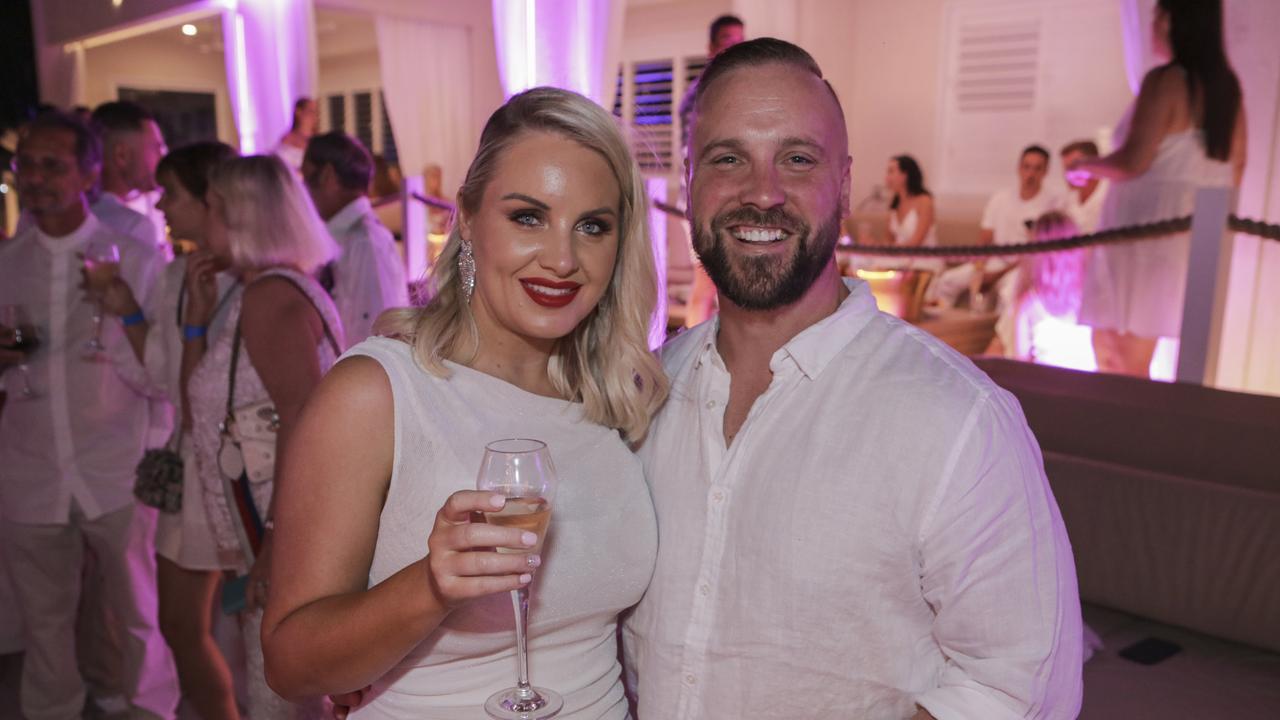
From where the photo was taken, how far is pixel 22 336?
10.1 ft

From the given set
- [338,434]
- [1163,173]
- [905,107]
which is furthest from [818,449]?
[905,107]

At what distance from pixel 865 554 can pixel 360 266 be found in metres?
3.65

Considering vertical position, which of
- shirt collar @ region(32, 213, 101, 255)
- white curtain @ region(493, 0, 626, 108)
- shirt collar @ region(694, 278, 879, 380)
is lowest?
shirt collar @ region(694, 278, 879, 380)

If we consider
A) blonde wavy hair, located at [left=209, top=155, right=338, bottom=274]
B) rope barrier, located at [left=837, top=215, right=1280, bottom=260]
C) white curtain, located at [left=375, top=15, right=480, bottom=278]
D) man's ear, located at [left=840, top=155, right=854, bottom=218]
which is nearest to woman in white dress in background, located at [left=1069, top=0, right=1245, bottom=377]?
rope barrier, located at [left=837, top=215, right=1280, bottom=260]

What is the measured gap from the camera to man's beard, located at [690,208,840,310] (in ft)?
5.32

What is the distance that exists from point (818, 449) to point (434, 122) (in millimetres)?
13495

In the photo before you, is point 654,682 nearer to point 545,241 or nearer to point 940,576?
point 940,576

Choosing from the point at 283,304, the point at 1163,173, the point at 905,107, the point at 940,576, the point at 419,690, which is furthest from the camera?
the point at 905,107

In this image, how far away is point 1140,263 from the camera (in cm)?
450

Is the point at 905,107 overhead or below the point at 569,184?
overhead

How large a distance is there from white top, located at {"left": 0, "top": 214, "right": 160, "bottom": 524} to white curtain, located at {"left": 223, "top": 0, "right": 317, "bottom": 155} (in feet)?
19.8

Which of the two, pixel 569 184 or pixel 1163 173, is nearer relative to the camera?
pixel 569 184

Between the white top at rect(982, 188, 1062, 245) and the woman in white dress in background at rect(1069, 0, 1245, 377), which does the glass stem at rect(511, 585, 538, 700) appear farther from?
the white top at rect(982, 188, 1062, 245)

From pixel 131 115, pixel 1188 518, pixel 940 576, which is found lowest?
pixel 1188 518
